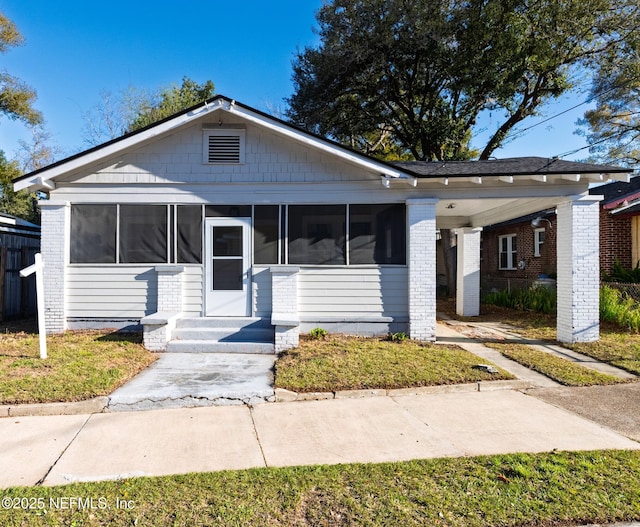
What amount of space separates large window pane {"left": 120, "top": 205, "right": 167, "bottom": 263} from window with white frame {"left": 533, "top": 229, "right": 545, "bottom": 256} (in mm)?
14926

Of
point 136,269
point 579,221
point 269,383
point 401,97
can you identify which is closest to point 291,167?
point 136,269

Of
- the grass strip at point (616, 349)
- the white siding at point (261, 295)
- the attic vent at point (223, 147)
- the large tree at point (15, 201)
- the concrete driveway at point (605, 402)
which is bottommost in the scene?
the concrete driveway at point (605, 402)

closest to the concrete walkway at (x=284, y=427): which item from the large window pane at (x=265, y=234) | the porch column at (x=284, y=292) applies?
the porch column at (x=284, y=292)

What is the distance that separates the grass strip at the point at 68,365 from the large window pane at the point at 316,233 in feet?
11.7

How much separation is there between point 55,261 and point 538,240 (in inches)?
673

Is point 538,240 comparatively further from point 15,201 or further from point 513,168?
point 15,201

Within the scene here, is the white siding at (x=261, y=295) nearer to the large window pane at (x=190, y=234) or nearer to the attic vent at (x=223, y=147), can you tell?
the large window pane at (x=190, y=234)

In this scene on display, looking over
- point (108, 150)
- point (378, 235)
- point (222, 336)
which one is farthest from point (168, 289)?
point (378, 235)

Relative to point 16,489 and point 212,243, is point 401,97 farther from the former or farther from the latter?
point 16,489

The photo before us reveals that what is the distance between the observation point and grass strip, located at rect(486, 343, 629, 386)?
5977 millimetres

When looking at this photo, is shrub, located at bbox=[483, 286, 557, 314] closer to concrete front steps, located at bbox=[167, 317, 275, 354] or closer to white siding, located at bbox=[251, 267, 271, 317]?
white siding, located at bbox=[251, 267, 271, 317]

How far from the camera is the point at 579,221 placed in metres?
8.20

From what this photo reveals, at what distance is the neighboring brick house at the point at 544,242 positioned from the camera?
42.6ft

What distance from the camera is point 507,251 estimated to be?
19.7m
